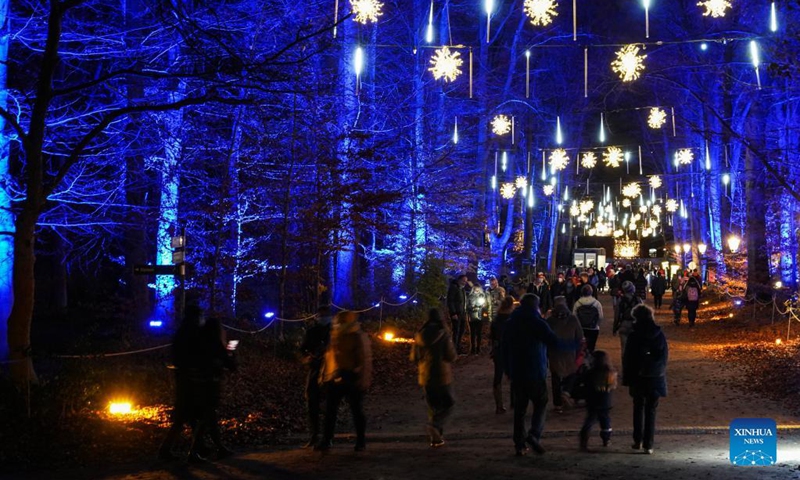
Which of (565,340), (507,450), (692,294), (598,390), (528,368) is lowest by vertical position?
(507,450)

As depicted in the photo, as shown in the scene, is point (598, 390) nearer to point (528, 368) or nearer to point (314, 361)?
point (528, 368)

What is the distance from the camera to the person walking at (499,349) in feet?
35.8

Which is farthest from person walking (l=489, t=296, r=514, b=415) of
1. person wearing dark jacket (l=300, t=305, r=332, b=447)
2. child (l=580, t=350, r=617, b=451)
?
person wearing dark jacket (l=300, t=305, r=332, b=447)

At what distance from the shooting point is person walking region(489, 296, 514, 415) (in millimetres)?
10909

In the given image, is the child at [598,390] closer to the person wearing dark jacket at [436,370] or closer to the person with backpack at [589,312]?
the person wearing dark jacket at [436,370]

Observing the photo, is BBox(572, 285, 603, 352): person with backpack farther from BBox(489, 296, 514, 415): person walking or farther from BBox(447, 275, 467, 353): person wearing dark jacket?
BBox(447, 275, 467, 353): person wearing dark jacket

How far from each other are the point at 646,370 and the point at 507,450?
1.86 meters

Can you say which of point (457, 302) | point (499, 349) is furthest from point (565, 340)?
point (457, 302)

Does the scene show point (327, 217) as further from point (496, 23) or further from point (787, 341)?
point (496, 23)

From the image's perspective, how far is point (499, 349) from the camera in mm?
10977

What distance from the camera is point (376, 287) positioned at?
83.4ft

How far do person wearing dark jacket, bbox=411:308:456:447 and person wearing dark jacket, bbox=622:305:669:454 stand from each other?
2063mm

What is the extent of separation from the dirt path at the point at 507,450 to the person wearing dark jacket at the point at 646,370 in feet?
1.12

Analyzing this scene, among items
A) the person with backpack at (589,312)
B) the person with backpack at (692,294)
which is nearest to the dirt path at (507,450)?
the person with backpack at (589,312)
